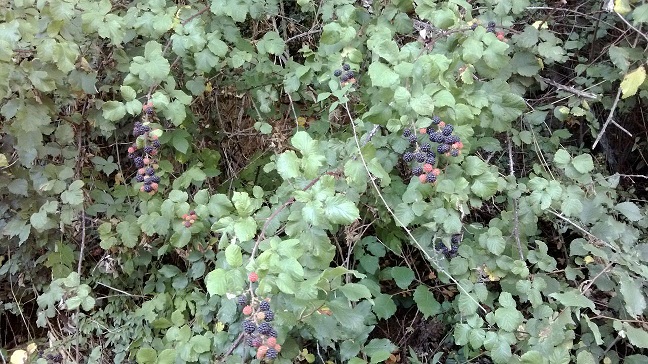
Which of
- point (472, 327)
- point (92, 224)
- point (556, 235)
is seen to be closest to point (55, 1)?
point (92, 224)

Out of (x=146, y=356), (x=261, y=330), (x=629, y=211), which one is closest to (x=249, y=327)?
(x=261, y=330)

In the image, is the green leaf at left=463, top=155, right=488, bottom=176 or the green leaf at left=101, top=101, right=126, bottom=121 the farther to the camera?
the green leaf at left=101, top=101, right=126, bottom=121

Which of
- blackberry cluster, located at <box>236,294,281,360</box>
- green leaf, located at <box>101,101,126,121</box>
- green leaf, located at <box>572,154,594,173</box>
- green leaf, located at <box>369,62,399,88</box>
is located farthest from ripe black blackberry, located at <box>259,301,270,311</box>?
green leaf, located at <box>572,154,594,173</box>

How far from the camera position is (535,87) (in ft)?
8.34

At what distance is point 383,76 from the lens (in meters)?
1.46

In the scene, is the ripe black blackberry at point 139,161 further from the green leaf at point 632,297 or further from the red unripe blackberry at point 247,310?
the green leaf at point 632,297

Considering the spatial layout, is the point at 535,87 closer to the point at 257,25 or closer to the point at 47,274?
the point at 257,25

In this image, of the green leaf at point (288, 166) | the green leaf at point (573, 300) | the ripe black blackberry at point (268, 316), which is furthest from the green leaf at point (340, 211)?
the green leaf at point (573, 300)

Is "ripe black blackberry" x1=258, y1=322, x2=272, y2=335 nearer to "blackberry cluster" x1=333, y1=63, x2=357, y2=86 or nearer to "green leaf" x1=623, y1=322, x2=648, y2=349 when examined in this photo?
"blackberry cluster" x1=333, y1=63, x2=357, y2=86

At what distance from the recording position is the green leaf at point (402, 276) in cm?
227

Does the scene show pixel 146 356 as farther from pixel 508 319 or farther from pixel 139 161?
pixel 508 319

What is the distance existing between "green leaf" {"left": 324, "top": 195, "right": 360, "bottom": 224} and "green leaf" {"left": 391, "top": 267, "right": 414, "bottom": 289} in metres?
1.08

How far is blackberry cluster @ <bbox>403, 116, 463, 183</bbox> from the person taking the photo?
1.42 meters

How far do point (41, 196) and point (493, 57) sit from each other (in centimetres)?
198
